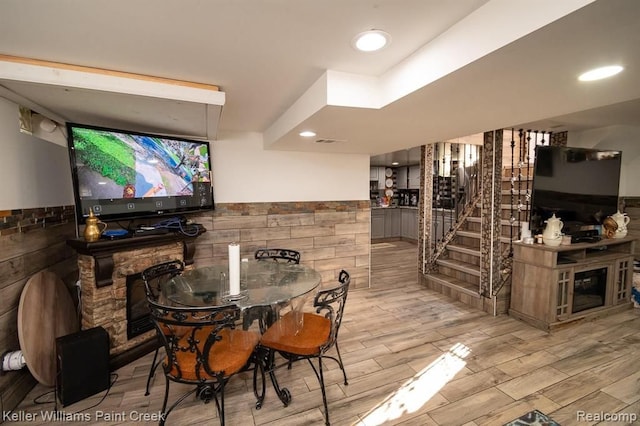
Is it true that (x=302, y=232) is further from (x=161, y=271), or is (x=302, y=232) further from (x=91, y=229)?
(x=91, y=229)

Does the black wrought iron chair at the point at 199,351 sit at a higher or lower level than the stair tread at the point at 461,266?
higher

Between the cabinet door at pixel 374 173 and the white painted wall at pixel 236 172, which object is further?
the cabinet door at pixel 374 173

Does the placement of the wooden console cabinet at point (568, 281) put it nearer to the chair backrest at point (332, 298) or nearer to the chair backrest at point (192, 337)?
the chair backrest at point (332, 298)

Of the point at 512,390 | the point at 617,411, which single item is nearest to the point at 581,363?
the point at 617,411

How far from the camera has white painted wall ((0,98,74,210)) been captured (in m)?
1.85

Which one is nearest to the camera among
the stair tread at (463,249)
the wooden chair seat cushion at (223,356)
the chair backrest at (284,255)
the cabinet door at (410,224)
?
the wooden chair seat cushion at (223,356)

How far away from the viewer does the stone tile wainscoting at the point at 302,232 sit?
340 cm

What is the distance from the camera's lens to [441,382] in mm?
2088

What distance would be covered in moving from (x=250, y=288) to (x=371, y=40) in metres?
1.75

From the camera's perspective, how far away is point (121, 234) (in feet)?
7.51

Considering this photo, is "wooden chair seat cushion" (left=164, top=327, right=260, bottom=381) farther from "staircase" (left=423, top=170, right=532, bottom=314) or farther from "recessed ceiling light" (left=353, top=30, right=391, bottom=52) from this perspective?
"staircase" (left=423, top=170, right=532, bottom=314)

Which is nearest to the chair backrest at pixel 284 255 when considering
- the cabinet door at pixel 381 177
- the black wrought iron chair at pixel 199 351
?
the black wrought iron chair at pixel 199 351

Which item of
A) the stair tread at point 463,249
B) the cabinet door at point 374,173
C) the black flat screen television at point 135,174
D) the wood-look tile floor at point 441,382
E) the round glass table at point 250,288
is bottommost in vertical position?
the wood-look tile floor at point 441,382

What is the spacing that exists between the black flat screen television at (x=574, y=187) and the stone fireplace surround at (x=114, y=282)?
3.91m
